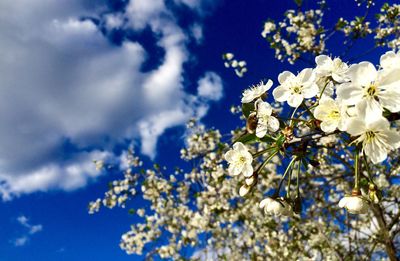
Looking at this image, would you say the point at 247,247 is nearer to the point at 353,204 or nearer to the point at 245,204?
the point at 245,204

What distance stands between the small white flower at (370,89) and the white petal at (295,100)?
28cm

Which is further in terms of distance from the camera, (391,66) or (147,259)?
(147,259)

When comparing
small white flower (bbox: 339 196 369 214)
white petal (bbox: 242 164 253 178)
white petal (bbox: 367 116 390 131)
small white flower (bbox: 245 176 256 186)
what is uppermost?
white petal (bbox: 242 164 253 178)

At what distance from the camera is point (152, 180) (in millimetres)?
7273

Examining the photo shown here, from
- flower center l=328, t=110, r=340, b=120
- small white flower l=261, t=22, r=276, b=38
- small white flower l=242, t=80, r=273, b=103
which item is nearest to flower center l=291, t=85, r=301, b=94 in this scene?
small white flower l=242, t=80, r=273, b=103

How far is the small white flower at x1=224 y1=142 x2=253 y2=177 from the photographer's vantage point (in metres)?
1.57

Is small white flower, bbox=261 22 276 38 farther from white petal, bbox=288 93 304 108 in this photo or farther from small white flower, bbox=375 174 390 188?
white petal, bbox=288 93 304 108

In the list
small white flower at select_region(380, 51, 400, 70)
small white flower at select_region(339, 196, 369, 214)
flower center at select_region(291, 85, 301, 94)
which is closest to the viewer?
small white flower at select_region(380, 51, 400, 70)

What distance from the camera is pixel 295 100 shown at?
151 centimetres

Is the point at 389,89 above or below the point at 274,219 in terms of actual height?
below

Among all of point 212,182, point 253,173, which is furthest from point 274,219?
point 253,173

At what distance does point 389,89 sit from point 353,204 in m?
0.45

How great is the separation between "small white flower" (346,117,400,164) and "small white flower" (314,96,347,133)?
0.22 ft

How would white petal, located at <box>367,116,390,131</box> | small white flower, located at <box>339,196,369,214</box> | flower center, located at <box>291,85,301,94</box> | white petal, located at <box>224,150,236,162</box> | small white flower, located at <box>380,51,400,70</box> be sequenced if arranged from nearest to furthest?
1. white petal, located at <box>367,116,390,131</box>
2. small white flower, located at <box>380,51,400,70</box>
3. small white flower, located at <box>339,196,369,214</box>
4. flower center, located at <box>291,85,301,94</box>
5. white petal, located at <box>224,150,236,162</box>
